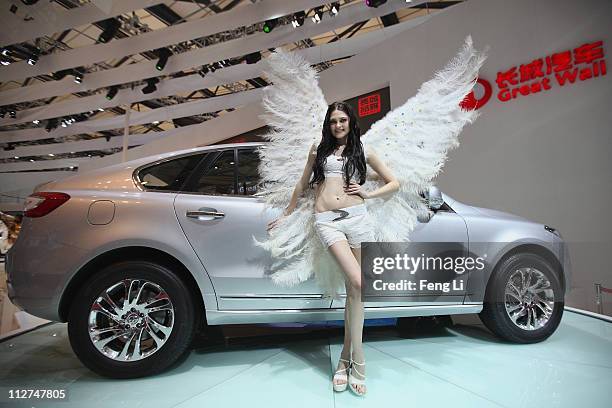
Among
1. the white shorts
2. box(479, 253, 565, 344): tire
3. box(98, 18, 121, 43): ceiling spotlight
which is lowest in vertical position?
box(479, 253, 565, 344): tire

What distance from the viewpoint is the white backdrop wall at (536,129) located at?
2.86 m

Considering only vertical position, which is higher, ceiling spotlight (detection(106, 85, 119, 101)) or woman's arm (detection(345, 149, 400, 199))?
ceiling spotlight (detection(106, 85, 119, 101))

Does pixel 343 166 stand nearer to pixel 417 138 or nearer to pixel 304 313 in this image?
pixel 417 138

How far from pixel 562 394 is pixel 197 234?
2203mm

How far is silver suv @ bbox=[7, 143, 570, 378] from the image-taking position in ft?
6.39

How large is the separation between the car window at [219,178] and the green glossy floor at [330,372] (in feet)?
3.70

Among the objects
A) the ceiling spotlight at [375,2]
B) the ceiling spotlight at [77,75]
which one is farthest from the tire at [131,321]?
the ceiling spotlight at [77,75]

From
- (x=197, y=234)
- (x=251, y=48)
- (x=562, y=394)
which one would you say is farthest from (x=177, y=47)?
(x=562, y=394)

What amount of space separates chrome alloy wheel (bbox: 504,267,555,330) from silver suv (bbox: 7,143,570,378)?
749 mm

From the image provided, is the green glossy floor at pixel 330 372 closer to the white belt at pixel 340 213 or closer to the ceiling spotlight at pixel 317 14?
the white belt at pixel 340 213

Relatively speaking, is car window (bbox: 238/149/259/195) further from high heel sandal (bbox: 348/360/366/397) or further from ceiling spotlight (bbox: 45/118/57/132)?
ceiling spotlight (bbox: 45/118/57/132)

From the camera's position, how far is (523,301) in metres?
2.52

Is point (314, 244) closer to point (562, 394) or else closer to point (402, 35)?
point (562, 394)

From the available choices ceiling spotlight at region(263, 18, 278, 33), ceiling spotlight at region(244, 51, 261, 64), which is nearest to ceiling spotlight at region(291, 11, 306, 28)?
ceiling spotlight at region(263, 18, 278, 33)
